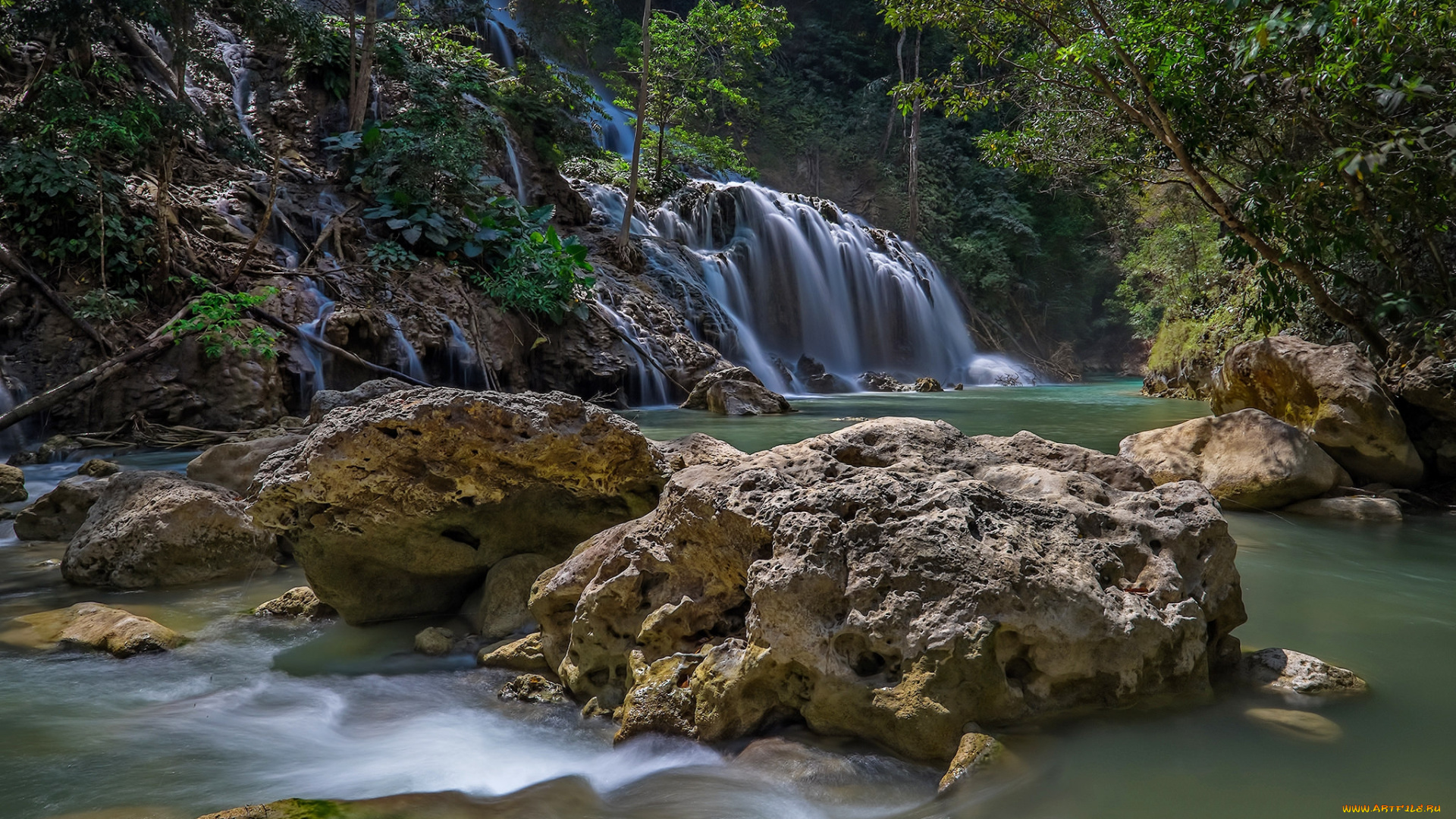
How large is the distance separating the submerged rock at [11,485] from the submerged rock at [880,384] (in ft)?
51.2

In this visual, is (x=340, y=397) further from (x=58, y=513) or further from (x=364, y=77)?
(x=364, y=77)

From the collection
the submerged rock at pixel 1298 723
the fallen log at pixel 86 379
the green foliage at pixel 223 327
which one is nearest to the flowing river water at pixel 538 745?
the submerged rock at pixel 1298 723

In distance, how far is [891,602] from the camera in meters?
2.29

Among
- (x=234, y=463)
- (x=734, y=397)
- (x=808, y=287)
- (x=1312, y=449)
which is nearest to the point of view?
(x=234, y=463)

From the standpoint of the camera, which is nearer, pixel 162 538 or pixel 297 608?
pixel 297 608

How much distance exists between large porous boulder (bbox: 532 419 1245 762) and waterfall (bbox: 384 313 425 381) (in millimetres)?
7621

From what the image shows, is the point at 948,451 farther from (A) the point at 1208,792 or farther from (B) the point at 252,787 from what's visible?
(B) the point at 252,787

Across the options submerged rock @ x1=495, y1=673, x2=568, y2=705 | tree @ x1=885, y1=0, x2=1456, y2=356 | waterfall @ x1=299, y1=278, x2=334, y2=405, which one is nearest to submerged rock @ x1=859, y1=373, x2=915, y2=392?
tree @ x1=885, y1=0, x2=1456, y2=356

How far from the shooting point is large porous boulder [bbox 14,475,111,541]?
5.06 meters

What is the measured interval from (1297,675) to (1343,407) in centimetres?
450

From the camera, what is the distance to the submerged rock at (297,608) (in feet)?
12.4

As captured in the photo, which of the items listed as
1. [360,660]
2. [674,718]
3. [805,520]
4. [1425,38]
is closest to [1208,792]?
[805,520]

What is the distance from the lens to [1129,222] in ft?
70.9

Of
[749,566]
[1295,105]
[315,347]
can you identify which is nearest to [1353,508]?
[1295,105]
